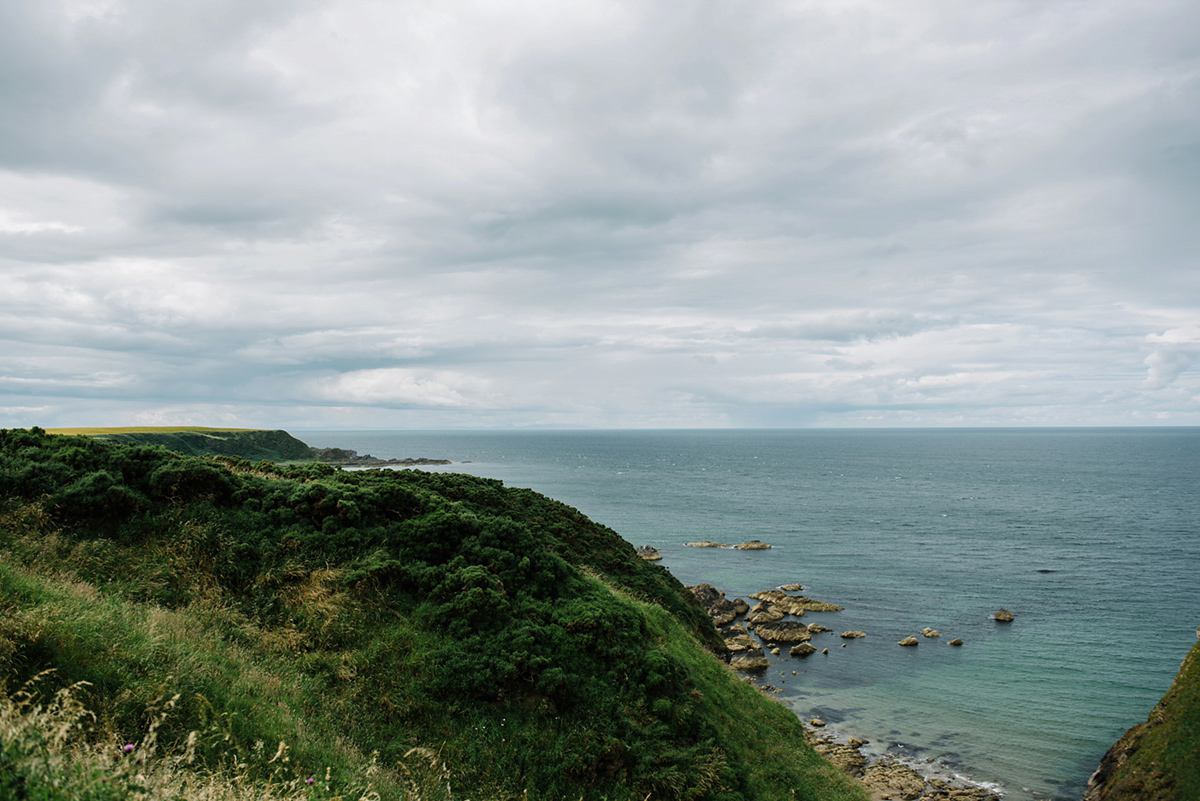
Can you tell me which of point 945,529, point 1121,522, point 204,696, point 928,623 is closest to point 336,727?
point 204,696

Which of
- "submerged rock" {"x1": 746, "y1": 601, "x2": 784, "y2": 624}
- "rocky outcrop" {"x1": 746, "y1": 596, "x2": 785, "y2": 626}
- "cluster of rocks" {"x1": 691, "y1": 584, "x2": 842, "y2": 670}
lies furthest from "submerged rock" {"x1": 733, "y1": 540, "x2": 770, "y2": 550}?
"submerged rock" {"x1": 746, "y1": 601, "x2": 784, "y2": 624}

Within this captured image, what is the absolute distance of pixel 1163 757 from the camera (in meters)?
23.6

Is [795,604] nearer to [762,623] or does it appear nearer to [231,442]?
[762,623]

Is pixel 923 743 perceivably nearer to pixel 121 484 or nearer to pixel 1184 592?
pixel 121 484

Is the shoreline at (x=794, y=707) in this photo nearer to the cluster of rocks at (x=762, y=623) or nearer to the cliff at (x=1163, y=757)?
the cluster of rocks at (x=762, y=623)

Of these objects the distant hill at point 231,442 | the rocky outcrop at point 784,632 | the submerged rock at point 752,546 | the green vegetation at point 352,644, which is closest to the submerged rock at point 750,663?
the rocky outcrop at point 784,632

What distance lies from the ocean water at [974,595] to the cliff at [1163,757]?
272 cm

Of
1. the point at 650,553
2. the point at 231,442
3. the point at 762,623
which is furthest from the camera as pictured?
the point at 231,442

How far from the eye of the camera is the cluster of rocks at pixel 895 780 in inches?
1070

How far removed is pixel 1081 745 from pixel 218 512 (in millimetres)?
40292

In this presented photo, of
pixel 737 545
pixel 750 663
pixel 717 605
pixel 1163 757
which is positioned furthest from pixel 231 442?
pixel 1163 757

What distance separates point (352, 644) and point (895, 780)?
81.3 ft

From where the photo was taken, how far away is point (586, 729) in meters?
16.2

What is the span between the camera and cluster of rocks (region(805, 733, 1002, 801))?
2719 centimetres
